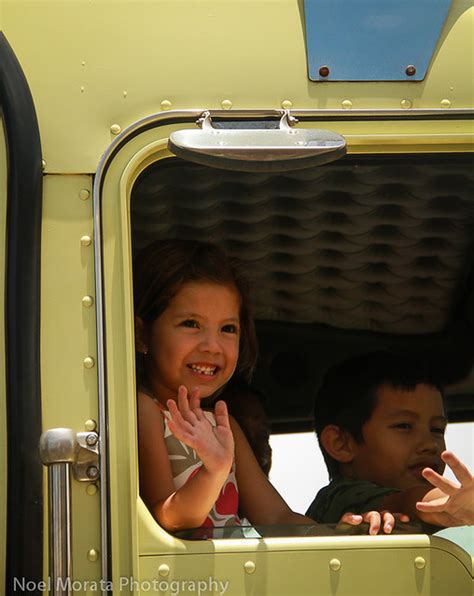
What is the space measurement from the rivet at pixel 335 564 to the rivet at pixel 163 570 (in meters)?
0.30

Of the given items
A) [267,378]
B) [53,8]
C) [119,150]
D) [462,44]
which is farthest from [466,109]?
[267,378]

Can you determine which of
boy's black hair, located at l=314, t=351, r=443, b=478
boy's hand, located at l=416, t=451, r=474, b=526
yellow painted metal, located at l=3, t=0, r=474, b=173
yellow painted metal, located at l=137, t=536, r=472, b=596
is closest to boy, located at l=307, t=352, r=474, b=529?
boy's black hair, located at l=314, t=351, r=443, b=478

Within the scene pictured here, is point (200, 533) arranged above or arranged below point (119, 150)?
below

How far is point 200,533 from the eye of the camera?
7.17ft

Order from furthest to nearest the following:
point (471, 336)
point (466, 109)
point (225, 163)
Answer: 1. point (471, 336)
2. point (466, 109)
3. point (225, 163)

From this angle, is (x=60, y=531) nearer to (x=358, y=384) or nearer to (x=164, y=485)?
(x=164, y=485)

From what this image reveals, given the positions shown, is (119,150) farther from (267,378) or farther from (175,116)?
(267,378)

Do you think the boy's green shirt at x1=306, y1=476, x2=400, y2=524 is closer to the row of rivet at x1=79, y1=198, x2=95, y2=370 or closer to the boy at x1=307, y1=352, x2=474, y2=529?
the boy at x1=307, y1=352, x2=474, y2=529

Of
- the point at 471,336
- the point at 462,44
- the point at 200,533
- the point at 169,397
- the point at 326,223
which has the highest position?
the point at 462,44

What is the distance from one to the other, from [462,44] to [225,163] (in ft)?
1.88

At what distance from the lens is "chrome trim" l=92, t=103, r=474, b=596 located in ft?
6.91

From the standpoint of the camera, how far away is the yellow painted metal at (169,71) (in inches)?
89.2

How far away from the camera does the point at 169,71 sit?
2.29 m

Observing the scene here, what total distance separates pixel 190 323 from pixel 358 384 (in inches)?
30.7
